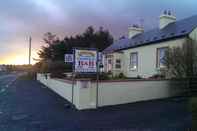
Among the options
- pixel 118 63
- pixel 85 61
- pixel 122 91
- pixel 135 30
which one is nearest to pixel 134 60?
pixel 118 63

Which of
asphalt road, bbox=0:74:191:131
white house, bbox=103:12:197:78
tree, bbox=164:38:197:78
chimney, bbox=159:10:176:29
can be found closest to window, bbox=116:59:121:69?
white house, bbox=103:12:197:78

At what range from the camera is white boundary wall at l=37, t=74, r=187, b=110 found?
10883 mm

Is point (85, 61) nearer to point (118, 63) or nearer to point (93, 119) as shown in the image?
point (93, 119)

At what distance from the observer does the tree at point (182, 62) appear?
14.2 m

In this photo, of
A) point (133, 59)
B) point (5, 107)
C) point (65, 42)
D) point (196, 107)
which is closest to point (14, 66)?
point (65, 42)

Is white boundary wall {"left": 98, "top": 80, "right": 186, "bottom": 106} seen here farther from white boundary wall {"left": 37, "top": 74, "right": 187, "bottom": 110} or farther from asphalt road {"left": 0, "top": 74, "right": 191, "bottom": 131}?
asphalt road {"left": 0, "top": 74, "right": 191, "bottom": 131}

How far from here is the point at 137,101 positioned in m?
12.8

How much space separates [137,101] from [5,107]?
22.9ft

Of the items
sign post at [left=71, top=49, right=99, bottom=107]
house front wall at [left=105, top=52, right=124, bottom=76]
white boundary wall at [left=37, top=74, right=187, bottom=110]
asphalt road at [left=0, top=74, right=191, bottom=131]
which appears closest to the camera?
asphalt road at [left=0, top=74, right=191, bottom=131]

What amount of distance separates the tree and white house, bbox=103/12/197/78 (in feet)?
5.75

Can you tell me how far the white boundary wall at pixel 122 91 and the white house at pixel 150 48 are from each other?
12.7 feet

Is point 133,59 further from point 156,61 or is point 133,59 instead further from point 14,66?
point 14,66

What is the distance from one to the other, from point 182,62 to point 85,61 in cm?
649

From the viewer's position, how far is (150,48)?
19656 millimetres
